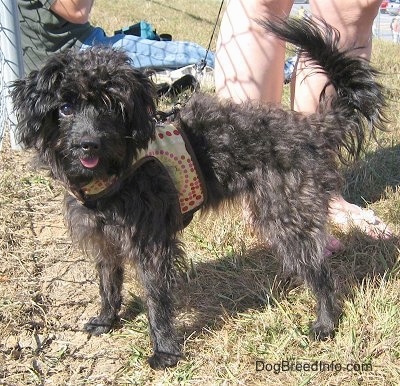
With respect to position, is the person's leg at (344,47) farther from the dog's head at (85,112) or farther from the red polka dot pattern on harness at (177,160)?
the dog's head at (85,112)

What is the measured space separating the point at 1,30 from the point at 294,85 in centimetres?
205

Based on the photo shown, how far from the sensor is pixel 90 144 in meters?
1.77

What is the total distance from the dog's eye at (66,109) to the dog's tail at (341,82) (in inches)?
33.6

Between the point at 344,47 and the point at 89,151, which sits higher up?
the point at 344,47

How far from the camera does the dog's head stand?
1785 mm

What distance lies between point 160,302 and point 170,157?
59 cm

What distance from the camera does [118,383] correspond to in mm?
2043

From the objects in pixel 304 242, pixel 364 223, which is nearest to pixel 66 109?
pixel 304 242

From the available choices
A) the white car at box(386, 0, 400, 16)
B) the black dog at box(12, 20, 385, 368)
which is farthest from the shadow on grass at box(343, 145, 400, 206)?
the white car at box(386, 0, 400, 16)

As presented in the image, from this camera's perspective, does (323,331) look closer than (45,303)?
Yes

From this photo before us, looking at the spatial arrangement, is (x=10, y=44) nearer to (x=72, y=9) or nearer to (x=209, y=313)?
(x=72, y=9)

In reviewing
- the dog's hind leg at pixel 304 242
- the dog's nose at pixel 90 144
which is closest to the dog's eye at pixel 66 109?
the dog's nose at pixel 90 144

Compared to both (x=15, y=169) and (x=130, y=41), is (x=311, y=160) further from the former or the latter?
(x=130, y=41)

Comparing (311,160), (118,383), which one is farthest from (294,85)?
(118,383)
